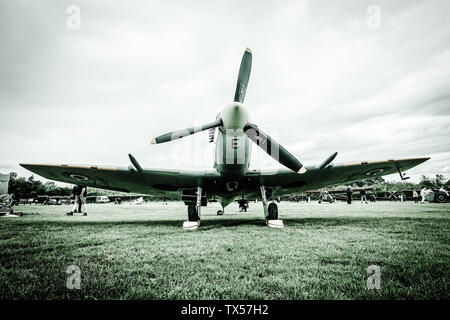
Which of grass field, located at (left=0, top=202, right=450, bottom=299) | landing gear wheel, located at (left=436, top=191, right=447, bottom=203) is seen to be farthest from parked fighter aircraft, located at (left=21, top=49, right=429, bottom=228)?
landing gear wheel, located at (left=436, top=191, right=447, bottom=203)

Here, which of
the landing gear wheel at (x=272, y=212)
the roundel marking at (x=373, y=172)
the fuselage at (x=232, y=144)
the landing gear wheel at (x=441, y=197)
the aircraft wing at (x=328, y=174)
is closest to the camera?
the fuselage at (x=232, y=144)

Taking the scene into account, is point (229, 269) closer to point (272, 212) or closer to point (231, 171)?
point (231, 171)

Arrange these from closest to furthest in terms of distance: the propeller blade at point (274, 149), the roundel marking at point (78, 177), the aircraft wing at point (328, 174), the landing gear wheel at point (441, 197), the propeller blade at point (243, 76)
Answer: the propeller blade at point (274, 149) → the propeller blade at point (243, 76) → the aircraft wing at point (328, 174) → the roundel marking at point (78, 177) → the landing gear wheel at point (441, 197)

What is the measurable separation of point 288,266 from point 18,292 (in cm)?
313

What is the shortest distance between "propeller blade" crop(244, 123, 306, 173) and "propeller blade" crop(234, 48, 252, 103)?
5.11 ft

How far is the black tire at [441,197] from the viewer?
912 inches

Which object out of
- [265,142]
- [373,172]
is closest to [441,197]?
[373,172]

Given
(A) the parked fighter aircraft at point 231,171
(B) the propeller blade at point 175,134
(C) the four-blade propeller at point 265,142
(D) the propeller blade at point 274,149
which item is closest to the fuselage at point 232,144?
(A) the parked fighter aircraft at point 231,171

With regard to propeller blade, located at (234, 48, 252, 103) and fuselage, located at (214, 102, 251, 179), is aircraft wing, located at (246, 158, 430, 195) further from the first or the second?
propeller blade, located at (234, 48, 252, 103)

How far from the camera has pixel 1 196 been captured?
484 inches

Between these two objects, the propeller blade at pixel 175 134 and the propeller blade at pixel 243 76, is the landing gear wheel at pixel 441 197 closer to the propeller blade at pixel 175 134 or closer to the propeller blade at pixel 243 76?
the propeller blade at pixel 243 76
